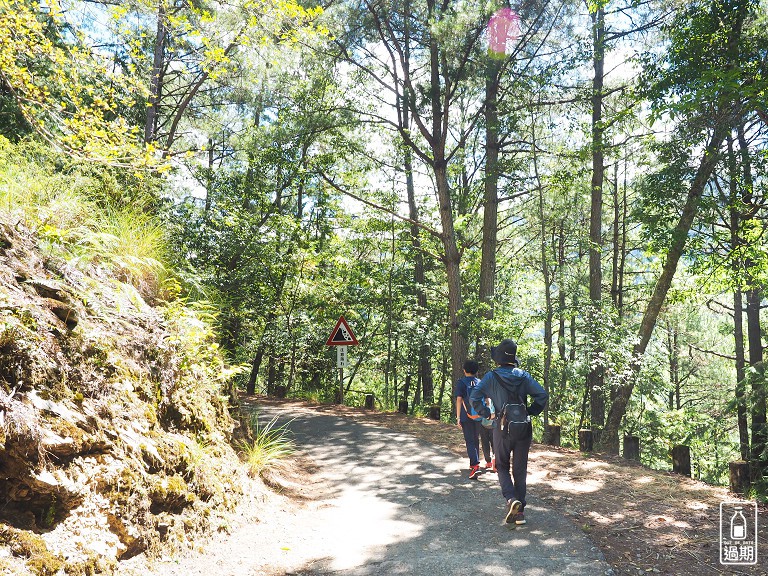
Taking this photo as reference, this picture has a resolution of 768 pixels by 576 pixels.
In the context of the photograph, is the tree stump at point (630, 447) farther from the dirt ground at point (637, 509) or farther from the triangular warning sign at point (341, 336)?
the triangular warning sign at point (341, 336)

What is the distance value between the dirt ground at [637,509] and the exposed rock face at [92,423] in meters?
3.22

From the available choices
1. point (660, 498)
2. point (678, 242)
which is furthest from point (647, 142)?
point (660, 498)

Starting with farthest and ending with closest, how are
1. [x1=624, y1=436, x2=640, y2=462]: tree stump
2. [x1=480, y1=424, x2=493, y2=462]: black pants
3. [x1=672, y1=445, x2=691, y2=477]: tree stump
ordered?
1. [x1=624, y1=436, x2=640, y2=462]: tree stump
2. [x1=672, y1=445, x2=691, y2=477]: tree stump
3. [x1=480, y1=424, x2=493, y2=462]: black pants

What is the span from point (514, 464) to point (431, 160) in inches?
389

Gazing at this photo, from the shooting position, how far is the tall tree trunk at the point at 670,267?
1129 centimetres

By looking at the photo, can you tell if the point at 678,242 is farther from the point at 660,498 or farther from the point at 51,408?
the point at 51,408

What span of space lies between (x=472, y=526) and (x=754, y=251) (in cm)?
1010

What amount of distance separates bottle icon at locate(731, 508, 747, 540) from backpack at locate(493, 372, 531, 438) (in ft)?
7.89

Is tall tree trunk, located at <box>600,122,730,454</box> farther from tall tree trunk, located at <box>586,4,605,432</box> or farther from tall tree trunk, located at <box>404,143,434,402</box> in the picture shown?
tall tree trunk, located at <box>404,143,434,402</box>

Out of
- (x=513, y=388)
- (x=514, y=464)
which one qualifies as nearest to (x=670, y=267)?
(x=513, y=388)

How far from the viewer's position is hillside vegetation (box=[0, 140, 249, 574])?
325 cm

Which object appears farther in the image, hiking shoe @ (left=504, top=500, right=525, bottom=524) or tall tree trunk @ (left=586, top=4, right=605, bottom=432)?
tall tree trunk @ (left=586, top=4, right=605, bottom=432)

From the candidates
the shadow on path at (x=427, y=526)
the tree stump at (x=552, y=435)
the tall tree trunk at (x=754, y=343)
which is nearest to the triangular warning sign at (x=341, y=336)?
the shadow on path at (x=427, y=526)

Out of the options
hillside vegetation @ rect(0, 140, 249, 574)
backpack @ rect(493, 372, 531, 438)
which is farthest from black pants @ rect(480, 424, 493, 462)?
hillside vegetation @ rect(0, 140, 249, 574)
